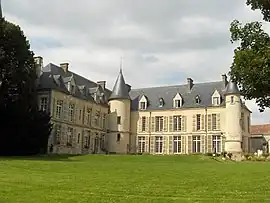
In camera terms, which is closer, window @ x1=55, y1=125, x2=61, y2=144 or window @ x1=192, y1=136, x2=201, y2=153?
window @ x1=55, y1=125, x2=61, y2=144

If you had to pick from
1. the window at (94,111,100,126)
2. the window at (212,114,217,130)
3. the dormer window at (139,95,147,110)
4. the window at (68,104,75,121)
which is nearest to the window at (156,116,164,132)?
the dormer window at (139,95,147,110)

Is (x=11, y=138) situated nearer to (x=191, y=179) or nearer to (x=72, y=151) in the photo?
(x=72, y=151)

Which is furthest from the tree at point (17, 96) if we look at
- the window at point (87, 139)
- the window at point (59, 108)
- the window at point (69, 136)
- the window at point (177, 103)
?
the window at point (177, 103)

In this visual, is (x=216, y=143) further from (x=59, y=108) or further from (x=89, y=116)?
(x=59, y=108)

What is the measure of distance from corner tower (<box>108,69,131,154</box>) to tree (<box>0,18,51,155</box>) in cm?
1734

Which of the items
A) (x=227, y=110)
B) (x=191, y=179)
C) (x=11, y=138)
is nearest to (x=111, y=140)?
(x=227, y=110)

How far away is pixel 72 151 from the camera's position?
50062mm

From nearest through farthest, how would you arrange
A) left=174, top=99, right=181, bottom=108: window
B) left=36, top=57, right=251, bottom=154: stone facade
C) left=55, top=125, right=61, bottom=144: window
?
left=55, top=125, right=61, bottom=144: window, left=36, top=57, right=251, bottom=154: stone facade, left=174, top=99, right=181, bottom=108: window

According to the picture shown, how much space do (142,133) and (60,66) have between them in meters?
14.2

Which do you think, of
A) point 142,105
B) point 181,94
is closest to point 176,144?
point 181,94

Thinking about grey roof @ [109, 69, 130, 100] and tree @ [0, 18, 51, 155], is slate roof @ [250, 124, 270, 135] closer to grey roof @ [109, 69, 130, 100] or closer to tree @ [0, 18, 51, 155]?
grey roof @ [109, 69, 130, 100]

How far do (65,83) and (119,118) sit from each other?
10.1 m

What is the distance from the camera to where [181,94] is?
57969 millimetres

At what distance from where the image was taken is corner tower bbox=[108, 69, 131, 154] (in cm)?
5653
